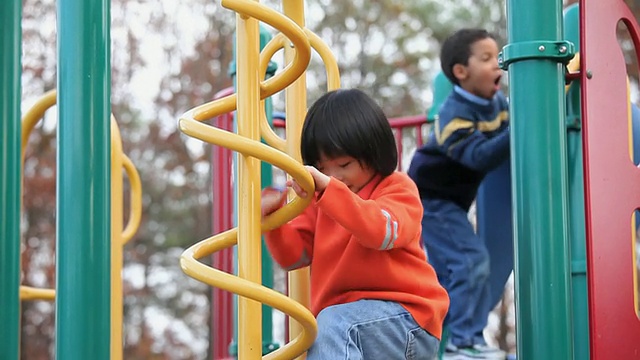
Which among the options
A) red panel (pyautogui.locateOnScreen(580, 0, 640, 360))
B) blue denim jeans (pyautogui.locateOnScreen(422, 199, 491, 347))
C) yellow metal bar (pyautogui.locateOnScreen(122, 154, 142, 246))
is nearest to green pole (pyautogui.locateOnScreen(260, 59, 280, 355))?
yellow metal bar (pyautogui.locateOnScreen(122, 154, 142, 246))

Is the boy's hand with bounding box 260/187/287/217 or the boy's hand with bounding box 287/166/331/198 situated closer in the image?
the boy's hand with bounding box 287/166/331/198

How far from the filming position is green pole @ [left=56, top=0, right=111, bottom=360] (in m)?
1.92

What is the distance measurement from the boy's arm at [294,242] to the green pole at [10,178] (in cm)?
70

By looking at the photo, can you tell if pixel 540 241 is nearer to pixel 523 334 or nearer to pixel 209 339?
pixel 523 334

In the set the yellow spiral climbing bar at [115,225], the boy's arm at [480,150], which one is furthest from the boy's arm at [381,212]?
the boy's arm at [480,150]

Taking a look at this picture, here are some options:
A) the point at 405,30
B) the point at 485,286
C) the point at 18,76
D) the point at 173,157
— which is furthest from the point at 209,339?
the point at 18,76

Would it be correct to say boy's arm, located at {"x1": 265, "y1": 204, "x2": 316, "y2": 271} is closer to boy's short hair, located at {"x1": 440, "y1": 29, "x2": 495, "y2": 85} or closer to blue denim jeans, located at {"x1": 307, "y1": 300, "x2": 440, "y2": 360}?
blue denim jeans, located at {"x1": 307, "y1": 300, "x2": 440, "y2": 360}

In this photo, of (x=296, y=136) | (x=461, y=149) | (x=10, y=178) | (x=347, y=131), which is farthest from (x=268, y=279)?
(x=347, y=131)

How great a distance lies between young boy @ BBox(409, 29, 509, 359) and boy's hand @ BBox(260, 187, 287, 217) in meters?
1.47

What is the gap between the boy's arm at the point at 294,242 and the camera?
2.26 m

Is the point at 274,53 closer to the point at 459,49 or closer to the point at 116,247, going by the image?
the point at 116,247

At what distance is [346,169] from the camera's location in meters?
2.22

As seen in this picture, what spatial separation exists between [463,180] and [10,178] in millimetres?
1702

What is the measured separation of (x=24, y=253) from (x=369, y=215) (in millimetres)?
10883
